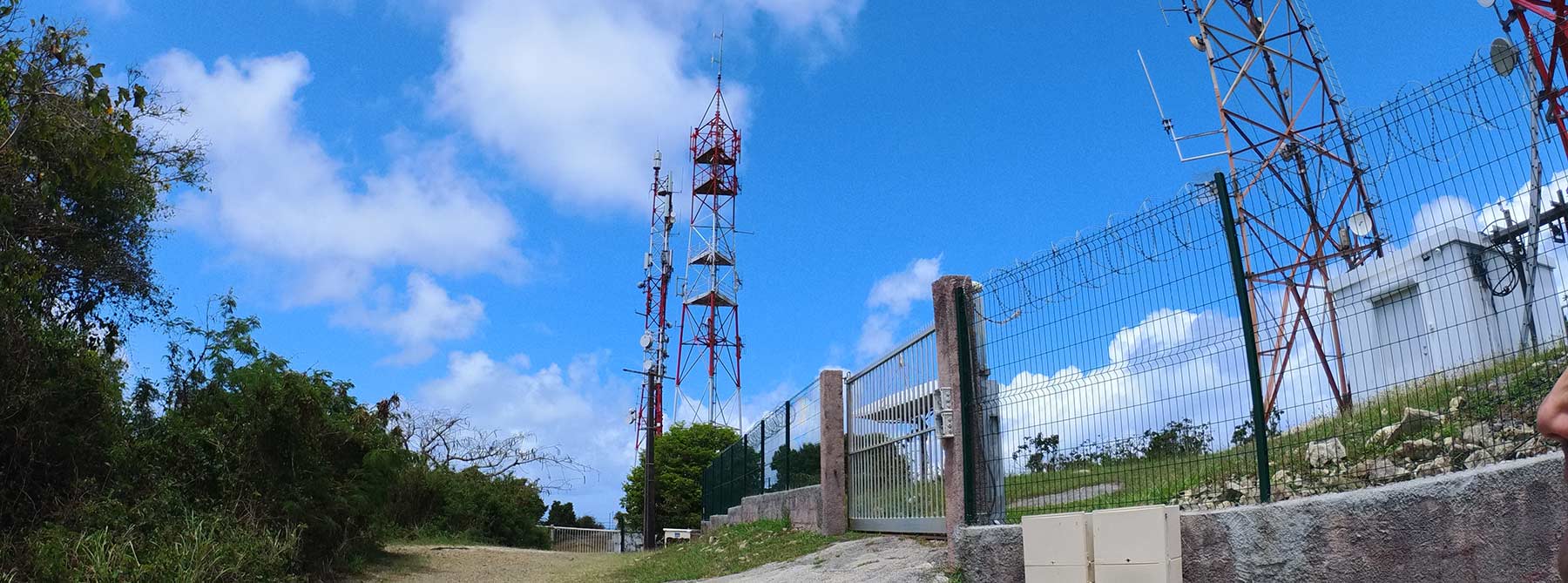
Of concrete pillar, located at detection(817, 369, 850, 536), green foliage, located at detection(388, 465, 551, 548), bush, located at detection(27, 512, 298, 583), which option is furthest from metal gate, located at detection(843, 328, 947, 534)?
green foliage, located at detection(388, 465, 551, 548)

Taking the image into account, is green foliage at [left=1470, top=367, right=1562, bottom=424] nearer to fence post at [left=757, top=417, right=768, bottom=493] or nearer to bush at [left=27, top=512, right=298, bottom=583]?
bush at [left=27, top=512, right=298, bottom=583]

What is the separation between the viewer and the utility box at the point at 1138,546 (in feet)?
18.7

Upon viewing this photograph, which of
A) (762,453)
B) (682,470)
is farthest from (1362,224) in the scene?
(682,470)

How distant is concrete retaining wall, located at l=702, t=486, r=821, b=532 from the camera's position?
12.6m

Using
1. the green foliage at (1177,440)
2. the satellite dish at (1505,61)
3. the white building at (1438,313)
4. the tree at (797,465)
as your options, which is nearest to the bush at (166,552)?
the tree at (797,465)

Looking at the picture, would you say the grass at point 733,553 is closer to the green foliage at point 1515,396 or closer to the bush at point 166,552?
the bush at point 166,552

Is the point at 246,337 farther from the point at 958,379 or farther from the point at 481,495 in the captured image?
the point at 481,495

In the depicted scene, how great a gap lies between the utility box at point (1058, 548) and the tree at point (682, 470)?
24.9 m

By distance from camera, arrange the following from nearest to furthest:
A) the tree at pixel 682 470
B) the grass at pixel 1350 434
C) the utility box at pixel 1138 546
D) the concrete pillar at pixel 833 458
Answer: the grass at pixel 1350 434
the utility box at pixel 1138 546
the concrete pillar at pixel 833 458
the tree at pixel 682 470

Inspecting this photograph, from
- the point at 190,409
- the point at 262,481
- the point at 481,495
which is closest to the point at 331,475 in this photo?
the point at 262,481

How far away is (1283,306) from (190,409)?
11.2 metres

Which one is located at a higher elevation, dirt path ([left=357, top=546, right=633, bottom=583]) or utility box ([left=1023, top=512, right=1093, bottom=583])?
utility box ([left=1023, top=512, right=1093, bottom=583])

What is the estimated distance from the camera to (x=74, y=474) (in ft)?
34.0

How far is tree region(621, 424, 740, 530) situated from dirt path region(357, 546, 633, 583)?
38.0 ft
